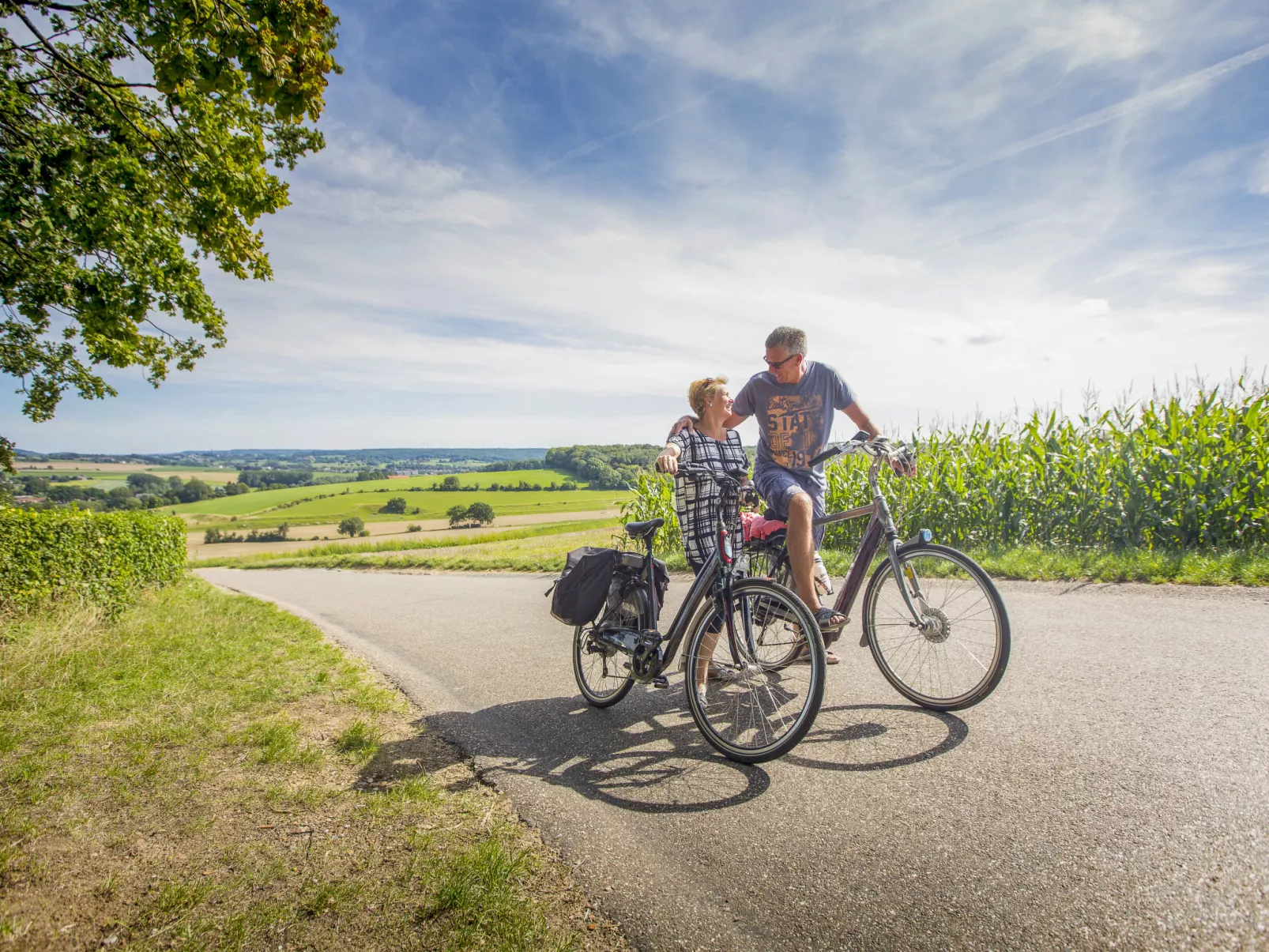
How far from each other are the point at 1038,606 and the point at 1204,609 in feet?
3.83

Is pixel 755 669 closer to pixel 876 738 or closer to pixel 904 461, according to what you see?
pixel 876 738

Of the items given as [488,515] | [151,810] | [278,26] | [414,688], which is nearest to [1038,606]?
[414,688]

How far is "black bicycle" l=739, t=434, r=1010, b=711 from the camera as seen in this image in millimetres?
3650

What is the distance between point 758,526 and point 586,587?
1.27 metres

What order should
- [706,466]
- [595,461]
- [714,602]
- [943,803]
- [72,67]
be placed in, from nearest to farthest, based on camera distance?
[943,803], [714,602], [706,466], [72,67], [595,461]

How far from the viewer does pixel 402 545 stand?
102 ft

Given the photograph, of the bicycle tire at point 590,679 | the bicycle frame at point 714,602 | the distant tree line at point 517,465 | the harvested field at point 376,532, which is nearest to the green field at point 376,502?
the harvested field at point 376,532

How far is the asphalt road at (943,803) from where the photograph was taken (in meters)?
2.16

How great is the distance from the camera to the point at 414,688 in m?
5.23

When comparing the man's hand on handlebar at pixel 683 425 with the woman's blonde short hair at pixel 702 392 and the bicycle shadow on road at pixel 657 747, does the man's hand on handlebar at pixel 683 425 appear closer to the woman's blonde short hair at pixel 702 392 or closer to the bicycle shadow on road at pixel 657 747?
the woman's blonde short hair at pixel 702 392

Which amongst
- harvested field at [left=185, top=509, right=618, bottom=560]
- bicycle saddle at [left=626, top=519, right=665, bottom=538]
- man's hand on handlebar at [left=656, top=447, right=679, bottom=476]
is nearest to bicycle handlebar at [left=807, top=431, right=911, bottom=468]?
man's hand on handlebar at [left=656, top=447, right=679, bottom=476]

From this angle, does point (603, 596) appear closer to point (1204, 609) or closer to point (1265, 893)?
point (1265, 893)

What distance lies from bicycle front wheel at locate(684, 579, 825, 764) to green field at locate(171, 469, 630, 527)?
4231cm

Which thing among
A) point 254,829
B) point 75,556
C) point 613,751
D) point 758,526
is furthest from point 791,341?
point 75,556
